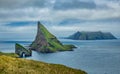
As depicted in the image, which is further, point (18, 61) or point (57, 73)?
point (18, 61)

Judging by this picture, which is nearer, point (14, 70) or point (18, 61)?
point (14, 70)

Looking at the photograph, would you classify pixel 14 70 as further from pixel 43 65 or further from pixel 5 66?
pixel 43 65

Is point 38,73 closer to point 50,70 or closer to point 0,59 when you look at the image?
point 50,70

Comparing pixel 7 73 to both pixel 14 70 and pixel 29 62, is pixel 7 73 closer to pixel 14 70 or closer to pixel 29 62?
pixel 14 70

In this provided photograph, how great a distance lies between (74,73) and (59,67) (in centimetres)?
304

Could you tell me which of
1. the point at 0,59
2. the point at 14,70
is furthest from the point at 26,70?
the point at 0,59

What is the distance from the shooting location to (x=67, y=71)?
53.6 meters

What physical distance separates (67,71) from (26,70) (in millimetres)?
6940

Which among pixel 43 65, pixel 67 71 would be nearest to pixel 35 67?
pixel 43 65

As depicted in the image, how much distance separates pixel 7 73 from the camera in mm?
50219

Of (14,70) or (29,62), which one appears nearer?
(14,70)

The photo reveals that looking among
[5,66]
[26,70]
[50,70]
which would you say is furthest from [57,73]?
[5,66]

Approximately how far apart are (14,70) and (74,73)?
9834 mm

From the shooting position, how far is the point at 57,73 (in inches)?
2047
